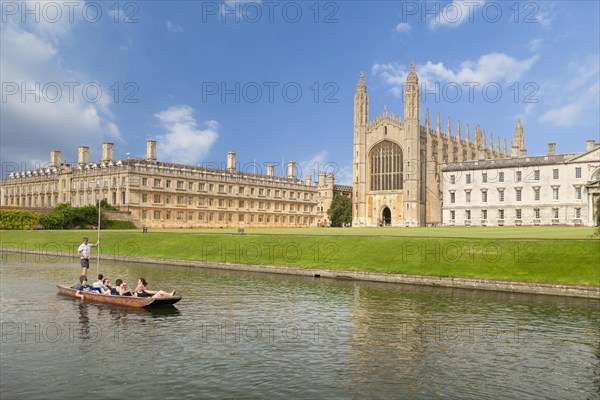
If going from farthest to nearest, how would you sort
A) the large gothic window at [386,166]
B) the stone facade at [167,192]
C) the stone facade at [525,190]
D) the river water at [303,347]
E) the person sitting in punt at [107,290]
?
the large gothic window at [386,166] < the stone facade at [167,192] < the stone facade at [525,190] < the person sitting in punt at [107,290] < the river water at [303,347]

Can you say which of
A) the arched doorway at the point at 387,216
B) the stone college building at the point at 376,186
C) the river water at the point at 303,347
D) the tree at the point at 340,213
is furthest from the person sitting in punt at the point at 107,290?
the tree at the point at 340,213

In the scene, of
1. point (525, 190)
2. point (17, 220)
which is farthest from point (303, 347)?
point (525, 190)

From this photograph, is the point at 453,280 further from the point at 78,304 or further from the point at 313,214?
the point at 313,214

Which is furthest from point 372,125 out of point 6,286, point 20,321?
point 20,321

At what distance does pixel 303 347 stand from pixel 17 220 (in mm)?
73622

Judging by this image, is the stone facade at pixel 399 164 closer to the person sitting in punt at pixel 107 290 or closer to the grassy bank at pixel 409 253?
the grassy bank at pixel 409 253

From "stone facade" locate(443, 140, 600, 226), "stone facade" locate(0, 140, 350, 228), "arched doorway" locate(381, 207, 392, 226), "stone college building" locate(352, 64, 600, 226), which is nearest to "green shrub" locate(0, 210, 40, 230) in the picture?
"stone facade" locate(0, 140, 350, 228)

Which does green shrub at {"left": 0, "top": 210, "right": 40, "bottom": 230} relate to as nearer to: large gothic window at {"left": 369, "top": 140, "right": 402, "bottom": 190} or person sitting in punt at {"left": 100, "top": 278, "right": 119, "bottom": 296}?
person sitting in punt at {"left": 100, "top": 278, "right": 119, "bottom": 296}

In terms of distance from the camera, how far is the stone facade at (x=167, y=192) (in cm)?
9306

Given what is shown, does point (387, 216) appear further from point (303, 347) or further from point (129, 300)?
point (303, 347)

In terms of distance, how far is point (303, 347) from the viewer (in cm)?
1684

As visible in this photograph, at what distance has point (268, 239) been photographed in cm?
4806

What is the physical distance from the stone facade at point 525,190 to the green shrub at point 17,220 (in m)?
66.7

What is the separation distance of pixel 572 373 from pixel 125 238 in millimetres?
49314
